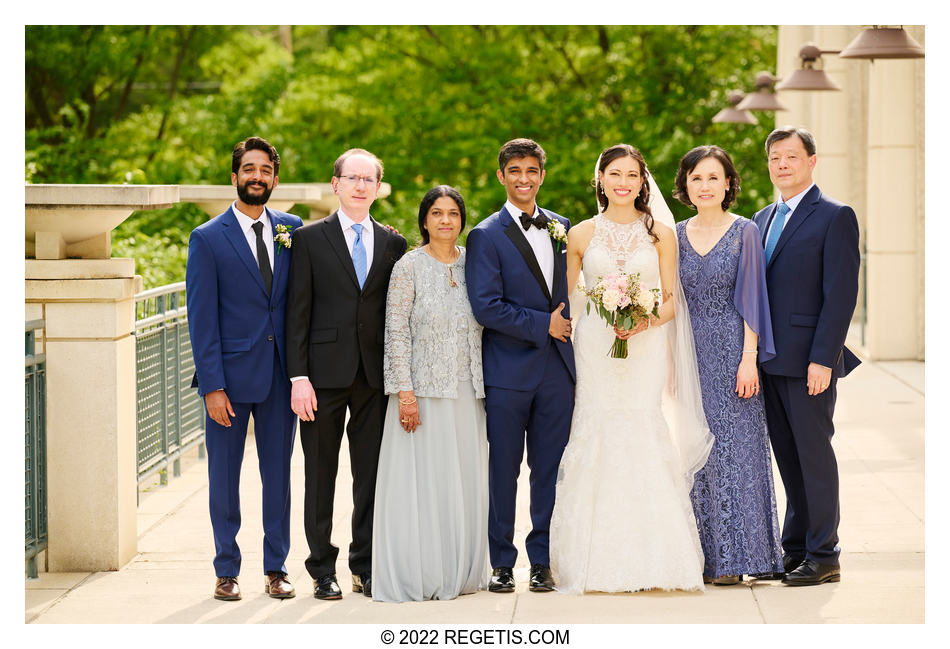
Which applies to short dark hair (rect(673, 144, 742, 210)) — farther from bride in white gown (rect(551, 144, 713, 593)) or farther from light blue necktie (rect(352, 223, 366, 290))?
light blue necktie (rect(352, 223, 366, 290))

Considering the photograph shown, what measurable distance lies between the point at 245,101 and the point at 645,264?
19524mm

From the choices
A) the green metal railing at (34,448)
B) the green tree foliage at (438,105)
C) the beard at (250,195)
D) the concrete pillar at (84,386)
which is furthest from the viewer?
the green tree foliage at (438,105)

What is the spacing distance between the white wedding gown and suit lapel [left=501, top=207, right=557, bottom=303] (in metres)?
0.25

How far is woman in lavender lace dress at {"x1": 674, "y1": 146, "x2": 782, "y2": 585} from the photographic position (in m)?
6.01

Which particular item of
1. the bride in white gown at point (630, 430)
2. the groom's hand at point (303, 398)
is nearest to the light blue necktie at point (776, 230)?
the bride in white gown at point (630, 430)

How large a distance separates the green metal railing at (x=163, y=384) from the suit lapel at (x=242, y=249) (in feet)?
8.15

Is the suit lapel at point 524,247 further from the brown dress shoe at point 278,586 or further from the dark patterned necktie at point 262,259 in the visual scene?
the brown dress shoe at point 278,586

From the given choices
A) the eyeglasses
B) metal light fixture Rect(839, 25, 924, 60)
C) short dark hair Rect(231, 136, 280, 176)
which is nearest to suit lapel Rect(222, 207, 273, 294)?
short dark hair Rect(231, 136, 280, 176)

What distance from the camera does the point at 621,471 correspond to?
19.6 feet

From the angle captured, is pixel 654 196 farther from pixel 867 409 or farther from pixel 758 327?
pixel 867 409

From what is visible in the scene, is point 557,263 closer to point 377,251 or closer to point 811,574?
point 377,251

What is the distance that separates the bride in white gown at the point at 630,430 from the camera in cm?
587

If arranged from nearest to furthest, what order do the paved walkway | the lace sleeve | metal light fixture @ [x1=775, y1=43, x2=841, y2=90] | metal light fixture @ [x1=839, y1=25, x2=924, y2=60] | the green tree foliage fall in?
the paved walkway
the lace sleeve
metal light fixture @ [x1=839, y1=25, x2=924, y2=60]
metal light fixture @ [x1=775, y1=43, x2=841, y2=90]
the green tree foliage

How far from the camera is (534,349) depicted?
593cm
